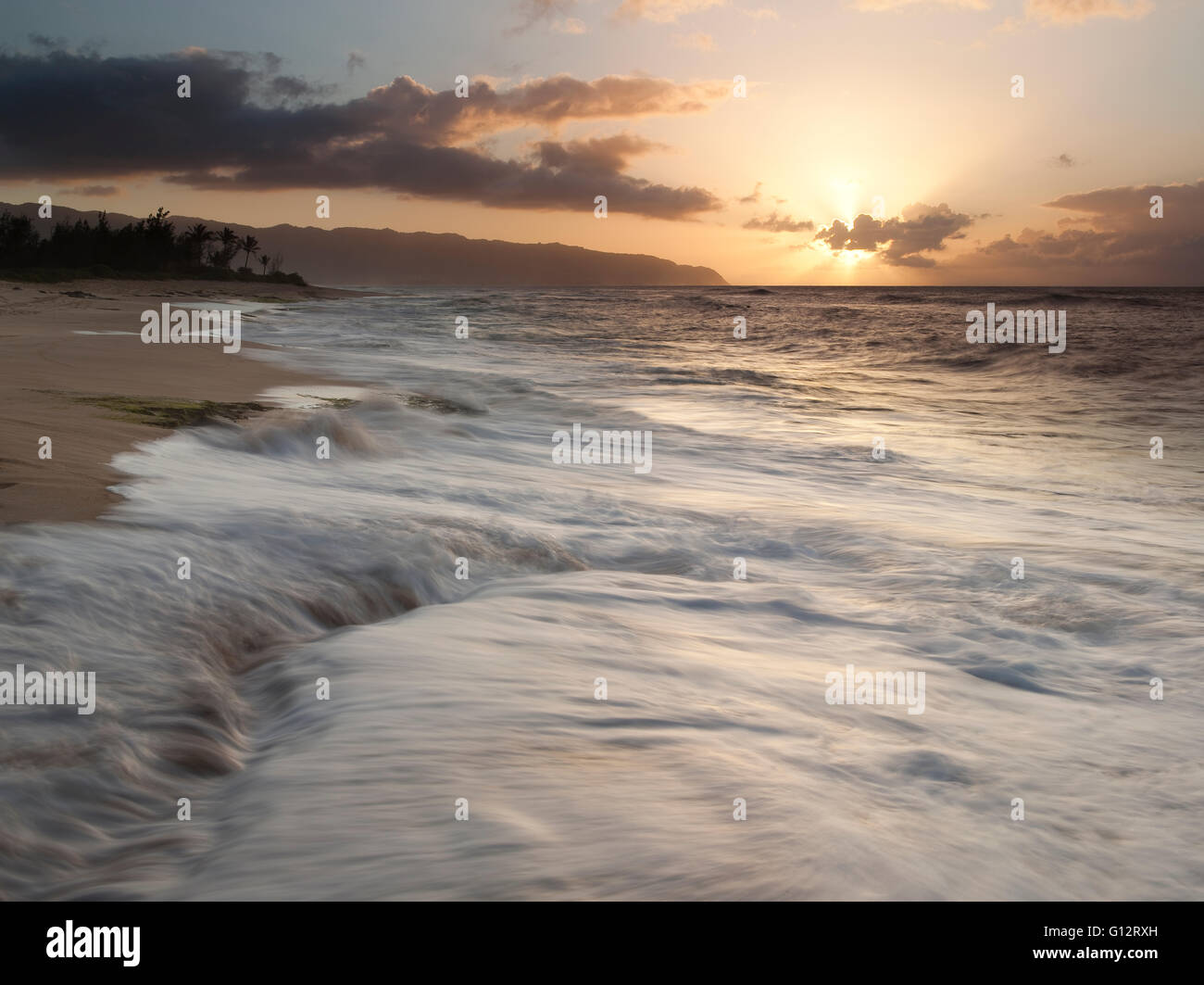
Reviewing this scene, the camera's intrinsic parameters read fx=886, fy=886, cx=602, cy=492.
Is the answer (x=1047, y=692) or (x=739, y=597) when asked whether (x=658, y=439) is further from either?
(x=1047, y=692)

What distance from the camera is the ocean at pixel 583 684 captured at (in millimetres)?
2865

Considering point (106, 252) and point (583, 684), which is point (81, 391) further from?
point (106, 252)

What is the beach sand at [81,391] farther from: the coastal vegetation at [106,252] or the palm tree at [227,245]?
the palm tree at [227,245]

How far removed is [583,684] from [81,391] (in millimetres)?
7439

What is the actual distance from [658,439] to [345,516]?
22.7ft

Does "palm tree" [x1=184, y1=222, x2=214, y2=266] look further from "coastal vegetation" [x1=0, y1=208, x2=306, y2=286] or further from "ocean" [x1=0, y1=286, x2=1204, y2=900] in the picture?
"ocean" [x1=0, y1=286, x2=1204, y2=900]

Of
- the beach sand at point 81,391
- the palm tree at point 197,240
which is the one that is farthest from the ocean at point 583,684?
→ the palm tree at point 197,240

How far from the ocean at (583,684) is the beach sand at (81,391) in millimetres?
309

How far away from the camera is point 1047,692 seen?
4.51 meters

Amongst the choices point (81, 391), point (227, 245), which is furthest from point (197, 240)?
point (81, 391)

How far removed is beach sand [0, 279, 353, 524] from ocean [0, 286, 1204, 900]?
1.01ft

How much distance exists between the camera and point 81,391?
360 inches

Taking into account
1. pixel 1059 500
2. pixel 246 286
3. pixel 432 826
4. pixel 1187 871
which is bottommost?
pixel 1187 871
